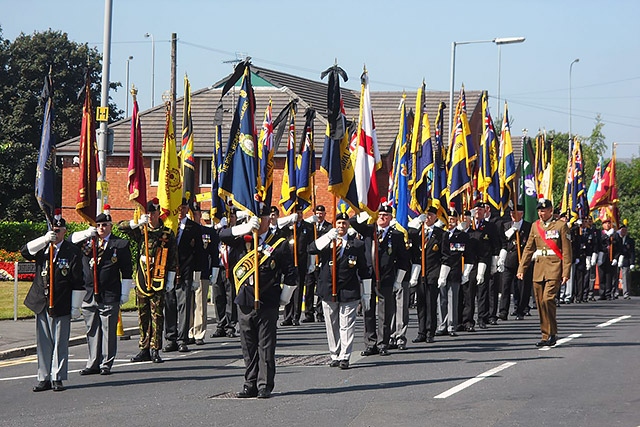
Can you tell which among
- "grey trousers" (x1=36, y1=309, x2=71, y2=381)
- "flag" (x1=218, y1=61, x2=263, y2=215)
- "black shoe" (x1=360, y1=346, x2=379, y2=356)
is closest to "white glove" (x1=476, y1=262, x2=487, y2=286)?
"black shoe" (x1=360, y1=346, x2=379, y2=356)

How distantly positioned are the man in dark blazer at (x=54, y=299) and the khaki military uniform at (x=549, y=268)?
6476 millimetres

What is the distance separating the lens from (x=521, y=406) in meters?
10.9

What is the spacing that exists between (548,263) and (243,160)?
16.3ft

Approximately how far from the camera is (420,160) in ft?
66.6

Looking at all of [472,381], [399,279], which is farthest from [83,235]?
[472,381]

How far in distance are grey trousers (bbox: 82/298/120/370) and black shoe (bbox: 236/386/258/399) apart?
2.52 m

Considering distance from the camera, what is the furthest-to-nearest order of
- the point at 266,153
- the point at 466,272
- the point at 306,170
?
the point at 266,153, the point at 306,170, the point at 466,272

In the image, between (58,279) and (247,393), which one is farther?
(58,279)

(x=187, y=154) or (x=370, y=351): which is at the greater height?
(x=187, y=154)

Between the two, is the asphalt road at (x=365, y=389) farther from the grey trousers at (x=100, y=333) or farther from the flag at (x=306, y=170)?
the flag at (x=306, y=170)

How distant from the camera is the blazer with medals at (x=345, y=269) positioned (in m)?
14.3

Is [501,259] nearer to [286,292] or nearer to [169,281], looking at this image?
[169,281]

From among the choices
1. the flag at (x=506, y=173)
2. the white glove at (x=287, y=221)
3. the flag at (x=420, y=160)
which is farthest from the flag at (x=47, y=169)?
the flag at (x=506, y=173)

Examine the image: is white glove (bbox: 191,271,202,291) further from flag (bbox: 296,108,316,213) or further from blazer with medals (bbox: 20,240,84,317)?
blazer with medals (bbox: 20,240,84,317)
